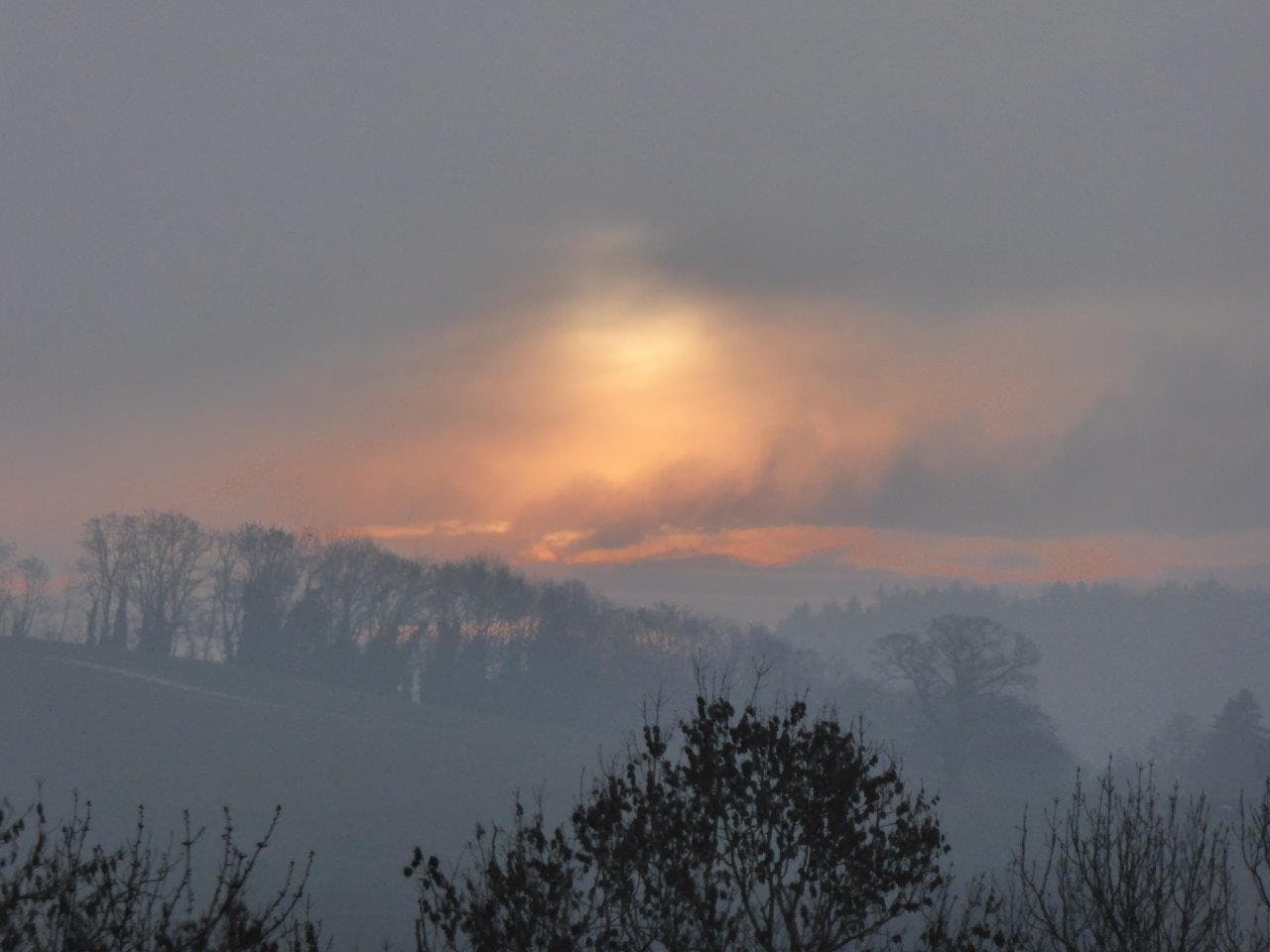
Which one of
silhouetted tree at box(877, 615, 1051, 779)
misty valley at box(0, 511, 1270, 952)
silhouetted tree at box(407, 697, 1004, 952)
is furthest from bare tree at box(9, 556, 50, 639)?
silhouetted tree at box(407, 697, 1004, 952)

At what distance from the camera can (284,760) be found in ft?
326

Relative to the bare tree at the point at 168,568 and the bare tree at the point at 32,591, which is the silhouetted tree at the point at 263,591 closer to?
the bare tree at the point at 168,568

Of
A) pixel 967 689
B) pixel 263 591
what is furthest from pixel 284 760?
pixel 967 689

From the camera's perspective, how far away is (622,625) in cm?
15500

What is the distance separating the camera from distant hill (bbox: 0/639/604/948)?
77.6m

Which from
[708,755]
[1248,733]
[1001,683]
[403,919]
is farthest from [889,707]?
[708,755]

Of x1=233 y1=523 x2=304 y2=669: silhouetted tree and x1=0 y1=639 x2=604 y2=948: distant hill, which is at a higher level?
x1=233 y1=523 x2=304 y2=669: silhouetted tree

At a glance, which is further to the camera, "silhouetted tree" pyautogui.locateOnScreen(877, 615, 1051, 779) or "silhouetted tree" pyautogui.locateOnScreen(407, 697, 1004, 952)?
"silhouetted tree" pyautogui.locateOnScreen(877, 615, 1051, 779)

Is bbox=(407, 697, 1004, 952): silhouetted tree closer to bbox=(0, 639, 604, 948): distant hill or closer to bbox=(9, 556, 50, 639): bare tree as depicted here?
bbox=(0, 639, 604, 948): distant hill

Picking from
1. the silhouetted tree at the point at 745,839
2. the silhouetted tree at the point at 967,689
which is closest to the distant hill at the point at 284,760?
the silhouetted tree at the point at 967,689

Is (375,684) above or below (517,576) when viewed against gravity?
below

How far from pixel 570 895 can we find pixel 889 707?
129 m

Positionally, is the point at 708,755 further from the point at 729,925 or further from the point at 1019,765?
the point at 1019,765

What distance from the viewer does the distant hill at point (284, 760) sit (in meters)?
77.6
